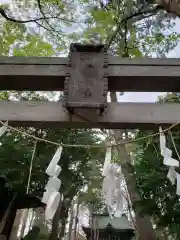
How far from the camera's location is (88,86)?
2.15 meters

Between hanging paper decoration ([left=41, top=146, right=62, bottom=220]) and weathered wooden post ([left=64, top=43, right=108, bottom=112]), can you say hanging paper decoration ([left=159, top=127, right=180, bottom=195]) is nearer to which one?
weathered wooden post ([left=64, top=43, right=108, bottom=112])

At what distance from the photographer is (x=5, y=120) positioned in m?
2.12

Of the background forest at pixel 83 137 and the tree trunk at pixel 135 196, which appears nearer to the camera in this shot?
the background forest at pixel 83 137

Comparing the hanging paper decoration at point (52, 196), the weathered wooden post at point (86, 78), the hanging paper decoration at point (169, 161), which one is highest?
the weathered wooden post at point (86, 78)

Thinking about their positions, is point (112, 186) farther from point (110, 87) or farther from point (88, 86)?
point (110, 87)

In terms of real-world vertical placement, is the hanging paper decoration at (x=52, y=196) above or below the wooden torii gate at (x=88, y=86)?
below

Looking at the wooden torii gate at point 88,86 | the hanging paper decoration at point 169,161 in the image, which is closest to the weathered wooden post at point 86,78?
the wooden torii gate at point 88,86

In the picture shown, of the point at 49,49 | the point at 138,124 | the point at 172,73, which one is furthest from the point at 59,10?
the point at 138,124

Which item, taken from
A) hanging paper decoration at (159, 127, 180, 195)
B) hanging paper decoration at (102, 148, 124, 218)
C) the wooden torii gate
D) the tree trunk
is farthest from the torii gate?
the tree trunk

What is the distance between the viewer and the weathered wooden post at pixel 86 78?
6.62 ft

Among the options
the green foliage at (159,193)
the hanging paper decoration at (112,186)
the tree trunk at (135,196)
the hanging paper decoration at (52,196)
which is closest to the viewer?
the hanging paper decoration at (52,196)

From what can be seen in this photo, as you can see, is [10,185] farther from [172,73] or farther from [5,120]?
[172,73]

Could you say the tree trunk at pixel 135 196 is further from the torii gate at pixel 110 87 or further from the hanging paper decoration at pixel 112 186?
the hanging paper decoration at pixel 112 186

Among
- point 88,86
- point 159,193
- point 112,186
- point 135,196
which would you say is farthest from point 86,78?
point 135,196
